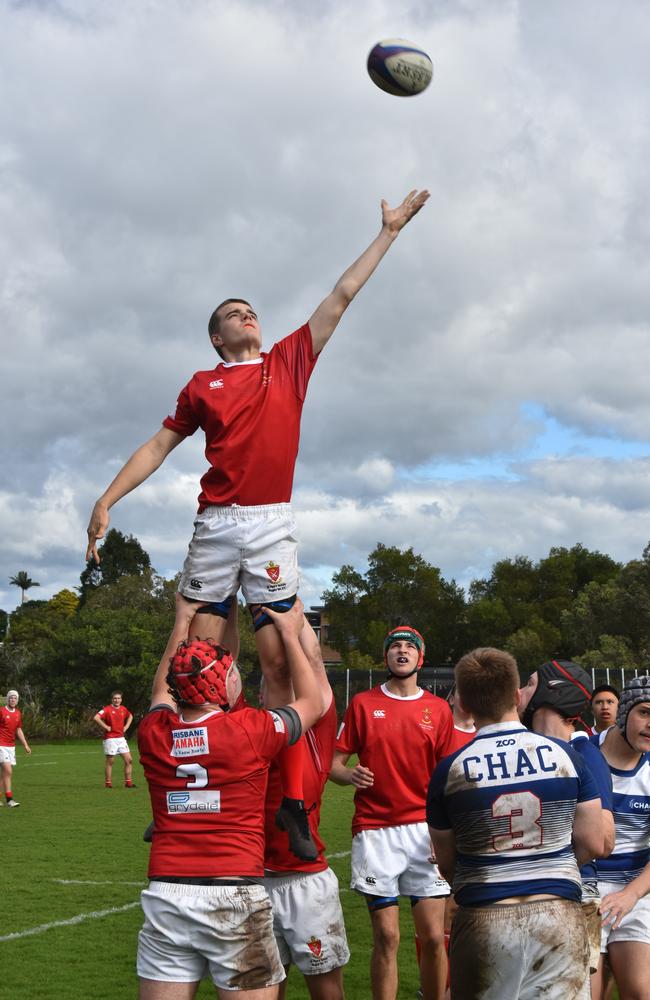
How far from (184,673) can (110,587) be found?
62.0 metres

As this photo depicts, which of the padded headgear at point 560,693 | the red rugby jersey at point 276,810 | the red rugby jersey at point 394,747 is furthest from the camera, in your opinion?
the red rugby jersey at point 394,747

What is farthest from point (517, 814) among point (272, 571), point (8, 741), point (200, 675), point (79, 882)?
point (8, 741)

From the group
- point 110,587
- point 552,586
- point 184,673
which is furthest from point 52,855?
point 552,586

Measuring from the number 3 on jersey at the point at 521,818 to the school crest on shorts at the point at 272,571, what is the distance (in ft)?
5.38

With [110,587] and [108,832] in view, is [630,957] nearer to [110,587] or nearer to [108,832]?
[108,832]

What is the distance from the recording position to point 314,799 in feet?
18.2

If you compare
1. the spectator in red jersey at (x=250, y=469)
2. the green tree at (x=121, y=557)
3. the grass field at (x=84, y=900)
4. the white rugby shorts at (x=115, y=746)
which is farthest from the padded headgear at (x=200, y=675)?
the green tree at (x=121, y=557)

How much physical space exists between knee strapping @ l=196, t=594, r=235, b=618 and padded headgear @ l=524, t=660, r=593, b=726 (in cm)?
159

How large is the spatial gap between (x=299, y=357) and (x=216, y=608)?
139cm

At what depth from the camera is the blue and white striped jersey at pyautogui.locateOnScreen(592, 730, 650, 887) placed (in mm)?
5828

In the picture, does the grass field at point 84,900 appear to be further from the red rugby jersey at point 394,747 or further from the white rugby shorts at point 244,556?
the white rugby shorts at point 244,556

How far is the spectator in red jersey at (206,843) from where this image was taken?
4121mm

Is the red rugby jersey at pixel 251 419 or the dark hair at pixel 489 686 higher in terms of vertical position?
the red rugby jersey at pixel 251 419

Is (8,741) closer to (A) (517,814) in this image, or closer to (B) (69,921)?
(B) (69,921)
